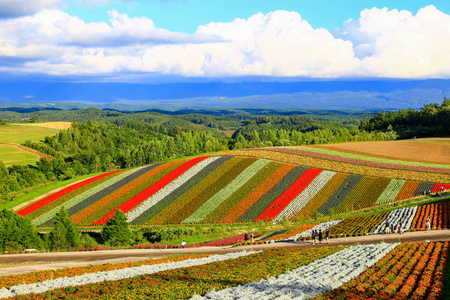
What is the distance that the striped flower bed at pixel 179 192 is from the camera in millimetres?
56125

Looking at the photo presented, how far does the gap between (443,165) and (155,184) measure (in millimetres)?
52533

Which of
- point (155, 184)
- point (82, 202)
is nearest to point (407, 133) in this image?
point (155, 184)

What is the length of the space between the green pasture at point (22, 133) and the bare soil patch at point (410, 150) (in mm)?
132129

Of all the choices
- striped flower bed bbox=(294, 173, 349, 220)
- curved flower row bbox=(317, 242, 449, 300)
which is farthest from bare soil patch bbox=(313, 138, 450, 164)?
curved flower row bbox=(317, 242, 449, 300)

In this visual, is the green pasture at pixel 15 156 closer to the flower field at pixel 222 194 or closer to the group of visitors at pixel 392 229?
the flower field at pixel 222 194

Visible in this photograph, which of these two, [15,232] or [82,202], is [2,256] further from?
[82,202]

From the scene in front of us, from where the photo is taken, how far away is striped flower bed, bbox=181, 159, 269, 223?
54.5 metres

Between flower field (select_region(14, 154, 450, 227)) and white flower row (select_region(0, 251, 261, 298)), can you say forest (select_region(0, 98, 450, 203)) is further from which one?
white flower row (select_region(0, 251, 261, 298))

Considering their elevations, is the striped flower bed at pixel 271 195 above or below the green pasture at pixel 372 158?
below

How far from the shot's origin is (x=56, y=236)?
139 feet

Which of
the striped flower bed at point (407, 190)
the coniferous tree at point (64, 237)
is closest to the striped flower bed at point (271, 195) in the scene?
the striped flower bed at point (407, 190)

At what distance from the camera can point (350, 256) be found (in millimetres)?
23938

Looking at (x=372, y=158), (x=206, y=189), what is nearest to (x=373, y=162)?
(x=372, y=158)

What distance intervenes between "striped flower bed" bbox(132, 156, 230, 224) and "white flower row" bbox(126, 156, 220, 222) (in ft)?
1.94
